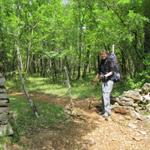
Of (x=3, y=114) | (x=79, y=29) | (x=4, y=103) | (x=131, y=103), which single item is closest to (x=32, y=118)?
(x=4, y=103)

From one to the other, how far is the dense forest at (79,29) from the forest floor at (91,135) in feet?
21.7

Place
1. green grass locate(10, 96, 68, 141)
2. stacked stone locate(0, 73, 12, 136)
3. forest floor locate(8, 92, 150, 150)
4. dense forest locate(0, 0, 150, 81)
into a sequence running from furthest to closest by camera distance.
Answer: dense forest locate(0, 0, 150, 81)
green grass locate(10, 96, 68, 141)
forest floor locate(8, 92, 150, 150)
stacked stone locate(0, 73, 12, 136)

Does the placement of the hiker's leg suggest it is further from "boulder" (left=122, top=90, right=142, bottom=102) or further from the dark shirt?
"boulder" (left=122, top=90, right=142, bottom=102)

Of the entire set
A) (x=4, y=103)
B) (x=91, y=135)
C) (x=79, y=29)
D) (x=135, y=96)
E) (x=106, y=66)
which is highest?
(x=79, y=29)

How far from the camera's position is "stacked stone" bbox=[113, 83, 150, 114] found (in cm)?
1252

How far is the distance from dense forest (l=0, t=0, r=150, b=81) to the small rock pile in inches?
175

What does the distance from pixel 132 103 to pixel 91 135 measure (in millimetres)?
3105

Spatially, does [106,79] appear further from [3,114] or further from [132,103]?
[3,114]

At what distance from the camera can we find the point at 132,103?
12.8m

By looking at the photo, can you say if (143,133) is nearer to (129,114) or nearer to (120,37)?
(129,114)

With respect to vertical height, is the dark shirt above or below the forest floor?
above

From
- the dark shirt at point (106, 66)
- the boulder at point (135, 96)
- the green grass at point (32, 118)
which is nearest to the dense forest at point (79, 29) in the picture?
the boulder at point (135, 96)

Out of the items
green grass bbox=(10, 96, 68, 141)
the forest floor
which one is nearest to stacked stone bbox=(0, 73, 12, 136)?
green grass bbox=(10, 96, 68, 141)

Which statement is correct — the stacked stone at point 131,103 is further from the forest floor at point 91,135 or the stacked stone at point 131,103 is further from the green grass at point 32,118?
the green grass at point 32,118
